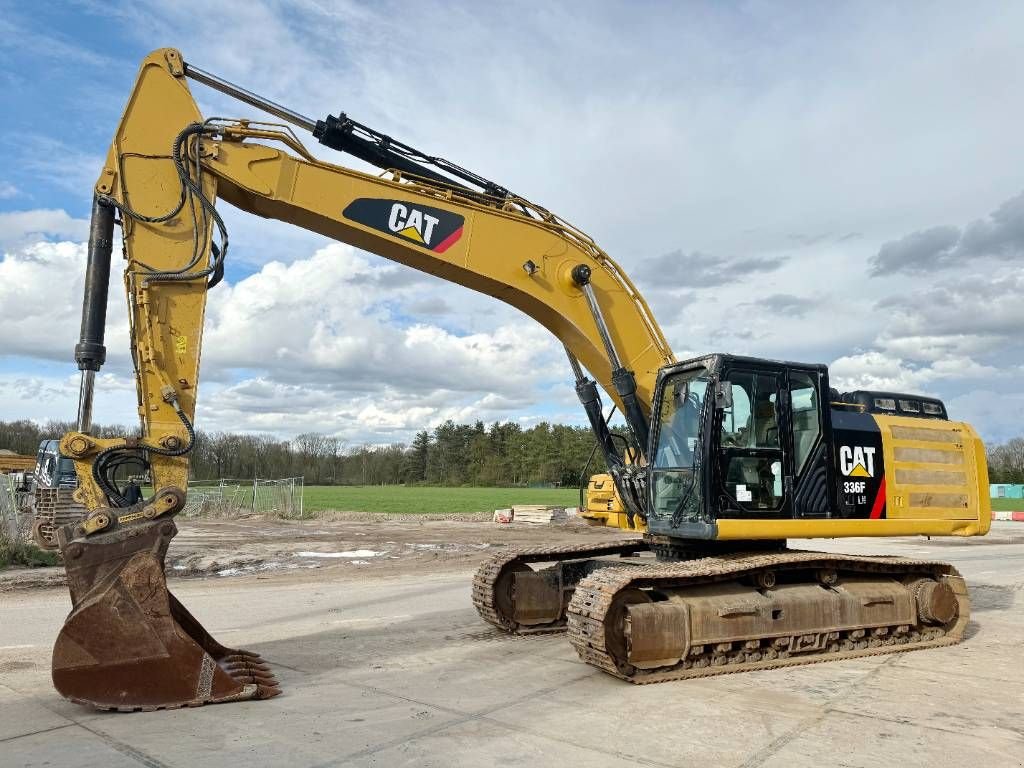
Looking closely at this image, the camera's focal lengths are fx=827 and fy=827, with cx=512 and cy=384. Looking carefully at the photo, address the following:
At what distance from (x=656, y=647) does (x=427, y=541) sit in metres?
16.5

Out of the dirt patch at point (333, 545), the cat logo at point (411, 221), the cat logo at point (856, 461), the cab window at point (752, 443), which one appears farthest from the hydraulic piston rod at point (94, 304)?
the dirt patch at point (333, 545)

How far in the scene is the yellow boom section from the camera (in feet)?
23.4

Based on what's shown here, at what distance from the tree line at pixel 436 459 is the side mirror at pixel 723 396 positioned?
72.3 m

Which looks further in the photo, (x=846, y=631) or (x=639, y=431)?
(x=639, y=431)

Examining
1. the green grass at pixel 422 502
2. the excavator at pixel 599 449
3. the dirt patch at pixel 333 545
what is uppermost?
the excavator at pixel 599 449

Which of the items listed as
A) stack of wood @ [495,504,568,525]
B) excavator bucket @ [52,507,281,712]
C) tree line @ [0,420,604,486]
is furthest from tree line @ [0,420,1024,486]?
excavator bucket @ [52,507,281,712]

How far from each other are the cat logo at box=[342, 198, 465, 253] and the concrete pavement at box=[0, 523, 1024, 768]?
13.7 ft

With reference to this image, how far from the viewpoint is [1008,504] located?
2269 inches

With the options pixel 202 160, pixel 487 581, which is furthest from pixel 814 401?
pixel 202 160

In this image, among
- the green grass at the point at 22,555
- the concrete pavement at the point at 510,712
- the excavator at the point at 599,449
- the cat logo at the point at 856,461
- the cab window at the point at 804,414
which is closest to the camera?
the concrete pavement at the point at 510,712

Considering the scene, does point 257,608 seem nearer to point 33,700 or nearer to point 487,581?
point 487,581

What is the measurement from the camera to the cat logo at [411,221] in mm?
8242

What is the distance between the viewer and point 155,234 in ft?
24.1

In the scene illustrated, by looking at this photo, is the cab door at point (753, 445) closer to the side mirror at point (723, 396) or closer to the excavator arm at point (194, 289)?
the side mirror at point (723, 396)
